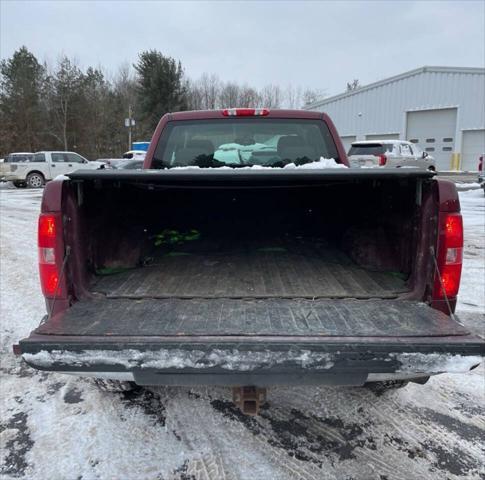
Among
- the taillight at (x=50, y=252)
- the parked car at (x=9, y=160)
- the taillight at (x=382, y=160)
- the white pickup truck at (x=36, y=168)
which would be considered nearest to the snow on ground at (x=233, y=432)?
the taillight at (x=50, y=252)

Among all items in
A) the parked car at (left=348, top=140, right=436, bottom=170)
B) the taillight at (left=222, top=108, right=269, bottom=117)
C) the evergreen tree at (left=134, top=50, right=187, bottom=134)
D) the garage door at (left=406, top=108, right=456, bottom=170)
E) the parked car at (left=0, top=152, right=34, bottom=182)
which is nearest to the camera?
the taillight at (left=222, top=108, right=269, bottom=117)

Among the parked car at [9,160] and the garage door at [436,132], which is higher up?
the garage door at [436,132]

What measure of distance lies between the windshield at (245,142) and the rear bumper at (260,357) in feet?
7.83

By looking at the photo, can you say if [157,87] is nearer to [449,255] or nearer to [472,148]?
[472,148]

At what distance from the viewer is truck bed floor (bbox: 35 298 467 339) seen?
2.10 metres

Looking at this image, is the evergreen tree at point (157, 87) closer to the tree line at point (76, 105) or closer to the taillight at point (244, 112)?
the tree line at point (76, 105)

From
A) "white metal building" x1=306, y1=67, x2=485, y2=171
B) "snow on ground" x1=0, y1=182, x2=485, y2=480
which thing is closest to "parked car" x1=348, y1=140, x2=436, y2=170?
"white metal building" x1=306, y1=67, x2=485, y2=171

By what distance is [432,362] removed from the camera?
191cm

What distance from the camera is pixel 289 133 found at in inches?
162

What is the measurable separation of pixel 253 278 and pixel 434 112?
29987 millimetres

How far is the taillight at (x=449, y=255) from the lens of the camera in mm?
2293

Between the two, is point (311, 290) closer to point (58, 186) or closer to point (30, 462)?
point (58, 186)

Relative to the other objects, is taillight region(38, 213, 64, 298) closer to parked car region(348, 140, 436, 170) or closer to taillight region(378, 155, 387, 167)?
taillight region(378, 155, 387, 167)

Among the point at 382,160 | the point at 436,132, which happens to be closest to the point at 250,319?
the point at 382,160
